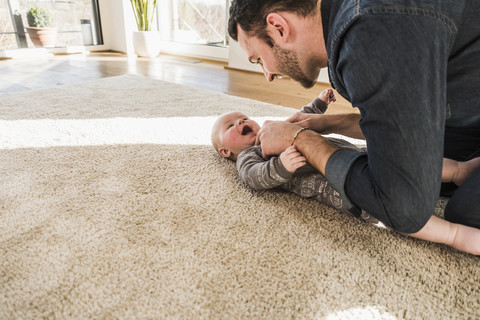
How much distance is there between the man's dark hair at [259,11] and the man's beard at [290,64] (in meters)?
0.03

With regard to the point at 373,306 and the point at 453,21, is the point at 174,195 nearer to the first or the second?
the point at 373,306

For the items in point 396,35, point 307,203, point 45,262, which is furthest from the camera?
point 307,203

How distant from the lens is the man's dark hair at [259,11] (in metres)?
0.68

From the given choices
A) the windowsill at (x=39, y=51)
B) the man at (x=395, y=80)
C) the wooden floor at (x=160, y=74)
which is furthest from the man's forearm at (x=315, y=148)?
the windowsill at (x=39, y=51)

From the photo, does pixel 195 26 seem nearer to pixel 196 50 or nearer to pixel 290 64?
pixel 196 50

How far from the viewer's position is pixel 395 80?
1.71 feet

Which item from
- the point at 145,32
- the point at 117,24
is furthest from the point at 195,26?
the point at 117,24

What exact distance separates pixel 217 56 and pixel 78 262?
323 cm

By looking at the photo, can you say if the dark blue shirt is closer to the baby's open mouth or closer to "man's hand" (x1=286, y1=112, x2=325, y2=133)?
"man's hand" (x1=286, y1=112, x2=325, y2=133)

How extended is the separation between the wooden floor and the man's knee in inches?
45.1

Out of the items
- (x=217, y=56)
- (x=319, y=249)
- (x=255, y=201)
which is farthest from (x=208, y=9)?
(x=319, y=249)

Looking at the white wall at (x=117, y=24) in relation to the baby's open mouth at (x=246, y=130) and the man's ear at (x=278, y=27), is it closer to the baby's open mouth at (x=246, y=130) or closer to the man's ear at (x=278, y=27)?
the baby's open mouth at (x=246, y=130)

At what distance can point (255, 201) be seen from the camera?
94cm

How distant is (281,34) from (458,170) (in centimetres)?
62
